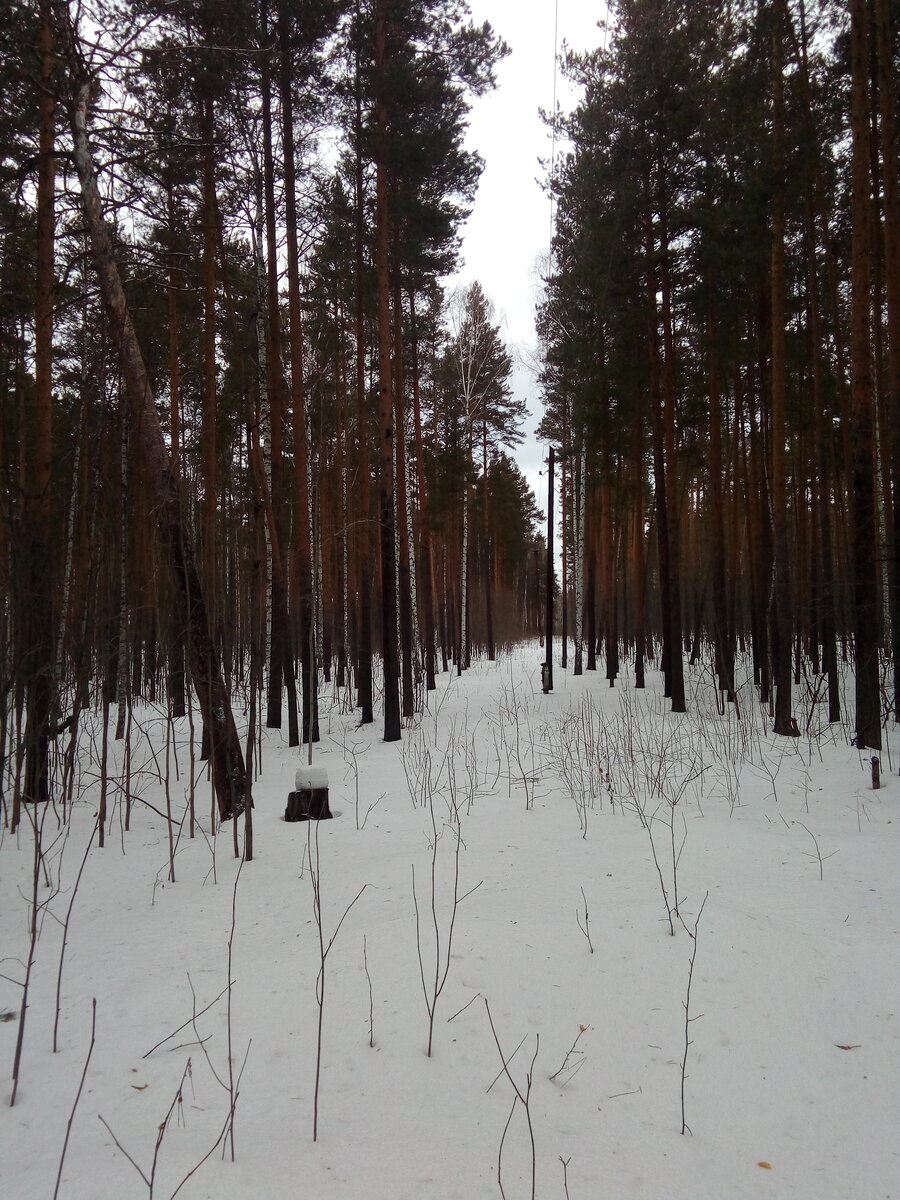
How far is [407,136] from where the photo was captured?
8797 millimetres

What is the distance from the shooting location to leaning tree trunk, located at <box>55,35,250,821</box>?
468 centimetres

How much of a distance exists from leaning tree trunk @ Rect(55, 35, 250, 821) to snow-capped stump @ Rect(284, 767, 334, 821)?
1.45 ft

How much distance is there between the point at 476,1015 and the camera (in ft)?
8.12

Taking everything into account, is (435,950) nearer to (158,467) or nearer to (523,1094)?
(523,1094)

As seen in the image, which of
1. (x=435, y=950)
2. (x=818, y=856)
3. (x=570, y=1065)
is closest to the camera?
(x=570, y=1065)

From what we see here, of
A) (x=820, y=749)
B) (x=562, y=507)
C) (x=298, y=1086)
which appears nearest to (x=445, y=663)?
(x=562, y=507)

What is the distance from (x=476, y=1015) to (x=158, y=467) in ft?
13.5

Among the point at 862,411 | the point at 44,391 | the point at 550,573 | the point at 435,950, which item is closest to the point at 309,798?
the point at 435,950

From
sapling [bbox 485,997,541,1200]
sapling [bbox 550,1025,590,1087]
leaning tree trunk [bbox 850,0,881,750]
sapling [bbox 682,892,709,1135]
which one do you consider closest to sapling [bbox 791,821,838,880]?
sapling [bbox 682,892,709,1135]

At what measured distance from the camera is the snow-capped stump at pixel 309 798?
5215mm

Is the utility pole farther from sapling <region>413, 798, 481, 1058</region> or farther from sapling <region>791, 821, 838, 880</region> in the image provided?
sapling <region>413, 798, 481, 1058</region>

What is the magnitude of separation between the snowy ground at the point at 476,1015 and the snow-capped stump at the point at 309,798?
477 mm

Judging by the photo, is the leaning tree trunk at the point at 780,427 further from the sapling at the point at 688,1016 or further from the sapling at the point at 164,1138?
the sapling at the point at 164,1138

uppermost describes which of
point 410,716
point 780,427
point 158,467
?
point 780,427
